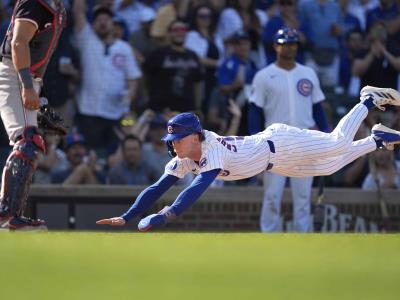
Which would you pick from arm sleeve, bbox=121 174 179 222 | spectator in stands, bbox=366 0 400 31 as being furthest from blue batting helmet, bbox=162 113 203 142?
spectator in stands, bbox=366 0 400 31

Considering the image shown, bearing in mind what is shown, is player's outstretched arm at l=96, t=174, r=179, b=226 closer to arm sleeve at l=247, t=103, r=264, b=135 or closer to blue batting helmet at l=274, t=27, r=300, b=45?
arm sleeve at l=247, t=103, r=264, b=135

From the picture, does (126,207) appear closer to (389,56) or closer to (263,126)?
(263,126)

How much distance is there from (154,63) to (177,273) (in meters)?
7.94

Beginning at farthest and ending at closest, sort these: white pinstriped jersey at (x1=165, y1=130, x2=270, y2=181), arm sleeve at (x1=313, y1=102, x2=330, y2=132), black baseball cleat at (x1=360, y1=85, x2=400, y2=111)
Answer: arm sleeve at (x1=313, y1=102, x2=330, y2=132), black baseball cleat at (x1=360, y1=85, x2=400, y2=111), white pinstriped jersey at (x1=165, y1=130, x2=270, y2=181)

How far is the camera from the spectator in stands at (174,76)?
13.5 metres

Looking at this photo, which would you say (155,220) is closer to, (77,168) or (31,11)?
(31,11)

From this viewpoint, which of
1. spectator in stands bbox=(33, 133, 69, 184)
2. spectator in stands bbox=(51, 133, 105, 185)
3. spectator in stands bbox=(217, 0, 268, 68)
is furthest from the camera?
spectator in stands bbox=(217, 0, 268, 68)

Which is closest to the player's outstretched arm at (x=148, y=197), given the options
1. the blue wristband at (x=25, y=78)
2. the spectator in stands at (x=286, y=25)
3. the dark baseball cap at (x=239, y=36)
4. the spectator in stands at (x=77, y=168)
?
the blue wristband at (x=25, y=78)

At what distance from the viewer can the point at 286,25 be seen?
13984 mm

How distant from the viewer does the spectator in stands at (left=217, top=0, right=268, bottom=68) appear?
14016 millimetres

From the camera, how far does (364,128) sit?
43.2 ft

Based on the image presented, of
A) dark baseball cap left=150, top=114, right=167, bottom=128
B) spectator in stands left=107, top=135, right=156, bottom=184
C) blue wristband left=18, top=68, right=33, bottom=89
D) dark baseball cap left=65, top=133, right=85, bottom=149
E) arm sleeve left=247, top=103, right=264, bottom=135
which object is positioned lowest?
spectator in stands left=107, top=135, right=156, bottom=184

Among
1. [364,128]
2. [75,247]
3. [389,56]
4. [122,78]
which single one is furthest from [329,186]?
[75,247]

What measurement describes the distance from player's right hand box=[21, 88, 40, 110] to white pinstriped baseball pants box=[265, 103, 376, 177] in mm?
1905
